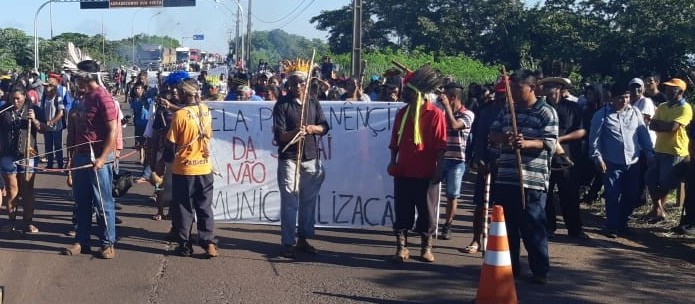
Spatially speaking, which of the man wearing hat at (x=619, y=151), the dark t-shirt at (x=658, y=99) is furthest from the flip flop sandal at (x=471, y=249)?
the dark t-shirt at (x=658, y=99)

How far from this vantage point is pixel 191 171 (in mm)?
8203

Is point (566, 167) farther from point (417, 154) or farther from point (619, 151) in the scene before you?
point (417, 154)

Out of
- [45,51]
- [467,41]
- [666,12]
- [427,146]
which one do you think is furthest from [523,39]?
[427,146]

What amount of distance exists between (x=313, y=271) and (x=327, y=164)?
2204 mm

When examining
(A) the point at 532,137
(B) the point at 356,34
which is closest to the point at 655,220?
(A) the point at 532,137

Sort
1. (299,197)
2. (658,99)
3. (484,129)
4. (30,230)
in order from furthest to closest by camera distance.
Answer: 1. (658,99)
2. (30,230)
3. (299,197)
4. (484,129)

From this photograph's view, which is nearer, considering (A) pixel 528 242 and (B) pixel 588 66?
(A) pixel 528 242

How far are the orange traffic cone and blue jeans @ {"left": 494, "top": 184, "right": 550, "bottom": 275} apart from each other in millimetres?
826

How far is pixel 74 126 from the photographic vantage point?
8.43m

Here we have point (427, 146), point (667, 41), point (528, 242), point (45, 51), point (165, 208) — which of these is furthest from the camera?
point (45, 51)

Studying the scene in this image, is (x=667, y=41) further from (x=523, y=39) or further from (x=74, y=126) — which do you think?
(x=74, y=126)

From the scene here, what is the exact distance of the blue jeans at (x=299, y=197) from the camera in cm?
835

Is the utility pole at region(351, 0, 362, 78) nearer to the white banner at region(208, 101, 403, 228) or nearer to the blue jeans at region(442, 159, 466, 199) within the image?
the white banner at region(208, 101, 403, 228)

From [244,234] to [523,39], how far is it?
33.5 m
